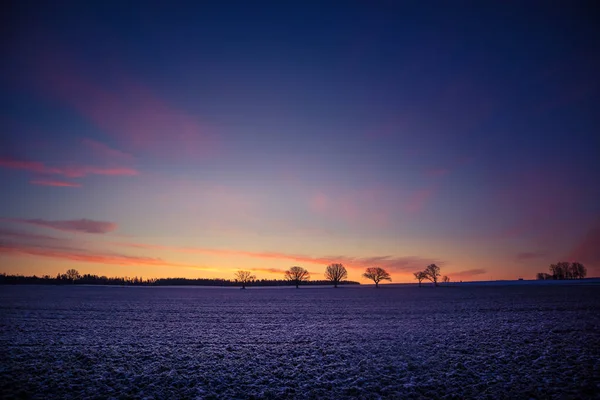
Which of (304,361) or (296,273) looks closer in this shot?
(304,361)

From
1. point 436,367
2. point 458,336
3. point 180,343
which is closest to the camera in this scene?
point 436,367

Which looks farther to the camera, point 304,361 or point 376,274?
point 376,274

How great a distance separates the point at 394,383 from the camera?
12391 millimetres

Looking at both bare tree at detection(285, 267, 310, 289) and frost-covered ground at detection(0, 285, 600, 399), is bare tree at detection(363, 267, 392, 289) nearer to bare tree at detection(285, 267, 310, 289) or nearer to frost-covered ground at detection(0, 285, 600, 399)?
bare tree at detection(285, 267, 310, 289)

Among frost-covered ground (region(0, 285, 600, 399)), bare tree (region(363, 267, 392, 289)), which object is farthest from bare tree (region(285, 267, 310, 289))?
frost-covered ground (region(0, 285, 600, 399))

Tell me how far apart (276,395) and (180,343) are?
37.4 feet

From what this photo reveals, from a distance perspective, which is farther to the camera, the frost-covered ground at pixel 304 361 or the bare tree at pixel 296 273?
the bare tree at pixel 296 273

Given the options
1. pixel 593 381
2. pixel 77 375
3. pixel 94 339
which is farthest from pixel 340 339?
pixel 94 339

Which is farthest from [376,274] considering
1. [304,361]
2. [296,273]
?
[304,361]

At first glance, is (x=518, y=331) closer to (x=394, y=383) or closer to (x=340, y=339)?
(x=340, y=339)

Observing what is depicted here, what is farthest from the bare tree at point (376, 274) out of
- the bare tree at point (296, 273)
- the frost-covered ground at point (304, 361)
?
the frost-covered ground at point (304, 361)

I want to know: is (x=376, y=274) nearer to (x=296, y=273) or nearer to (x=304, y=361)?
(x=296, y=273)

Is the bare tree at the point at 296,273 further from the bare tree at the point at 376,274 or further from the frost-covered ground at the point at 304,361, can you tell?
the frost-covered ground at the point at 304,361

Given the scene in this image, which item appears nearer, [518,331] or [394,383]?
[394,383]
